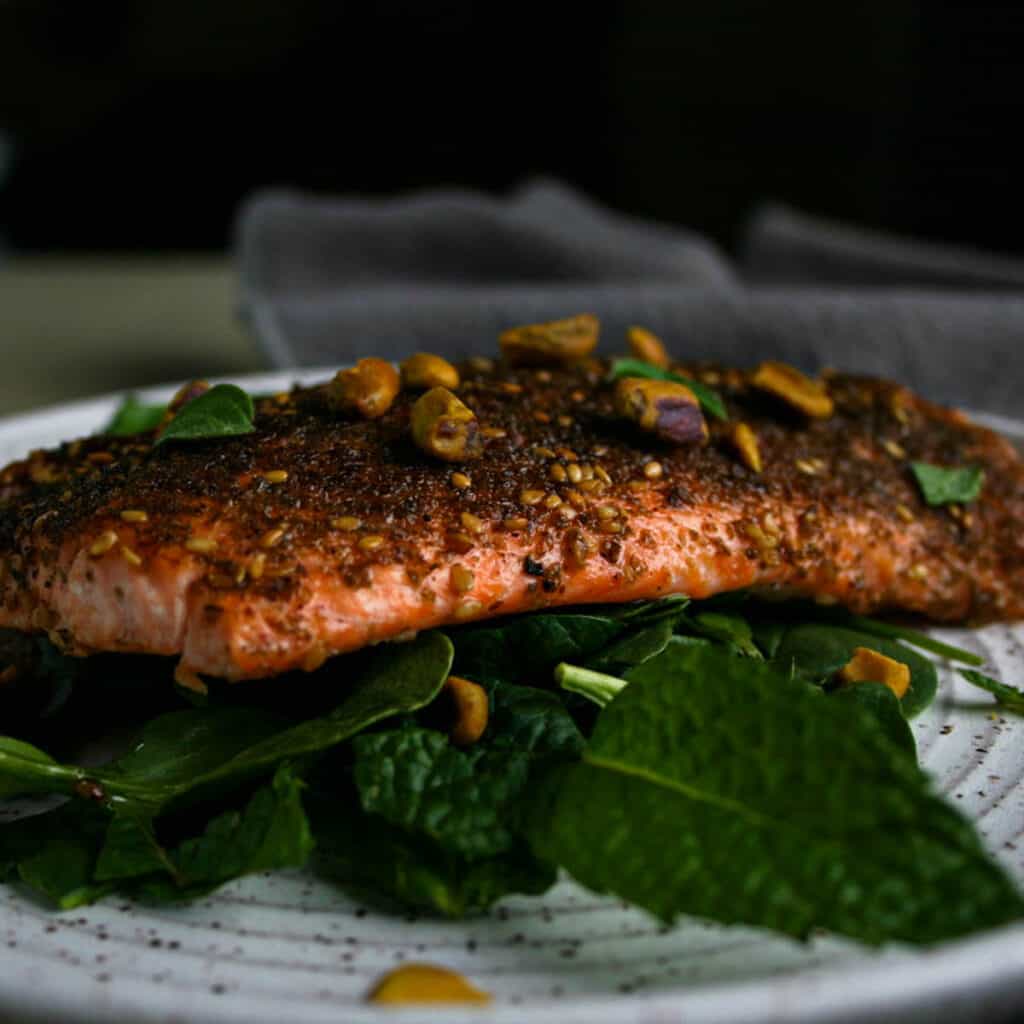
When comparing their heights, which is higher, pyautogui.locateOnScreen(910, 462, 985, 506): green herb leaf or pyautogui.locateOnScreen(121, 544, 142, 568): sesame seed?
pyautogui.locateOnScreen(121, 544, 142, 568): sesame seed

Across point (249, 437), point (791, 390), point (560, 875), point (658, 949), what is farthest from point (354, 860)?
point (791, 390)

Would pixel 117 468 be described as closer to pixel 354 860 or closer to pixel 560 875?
pixel 354 860

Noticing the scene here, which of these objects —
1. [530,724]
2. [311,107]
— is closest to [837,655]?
[530,724]

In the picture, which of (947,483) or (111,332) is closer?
(947,483)

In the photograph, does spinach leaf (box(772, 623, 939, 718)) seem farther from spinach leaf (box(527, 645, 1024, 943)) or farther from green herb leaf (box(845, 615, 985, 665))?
spinach leaf (box(527, 645, 1024, 943))

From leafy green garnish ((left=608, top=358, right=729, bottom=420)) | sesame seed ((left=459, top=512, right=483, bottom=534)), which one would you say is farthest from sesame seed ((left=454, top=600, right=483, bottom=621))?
leafy green garnish ((left=608, top=358, right=729, bottom=420))

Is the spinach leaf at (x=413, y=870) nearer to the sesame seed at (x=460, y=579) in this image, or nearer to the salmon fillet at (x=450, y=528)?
the salmon fillet at (x=450, y=528)

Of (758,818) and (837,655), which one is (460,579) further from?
(837,655)

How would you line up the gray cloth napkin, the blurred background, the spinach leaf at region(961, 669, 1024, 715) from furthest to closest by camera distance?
the blurred background, the gray cloth napkin, the spinach leaf at region(961, 669, 1024, 715)
